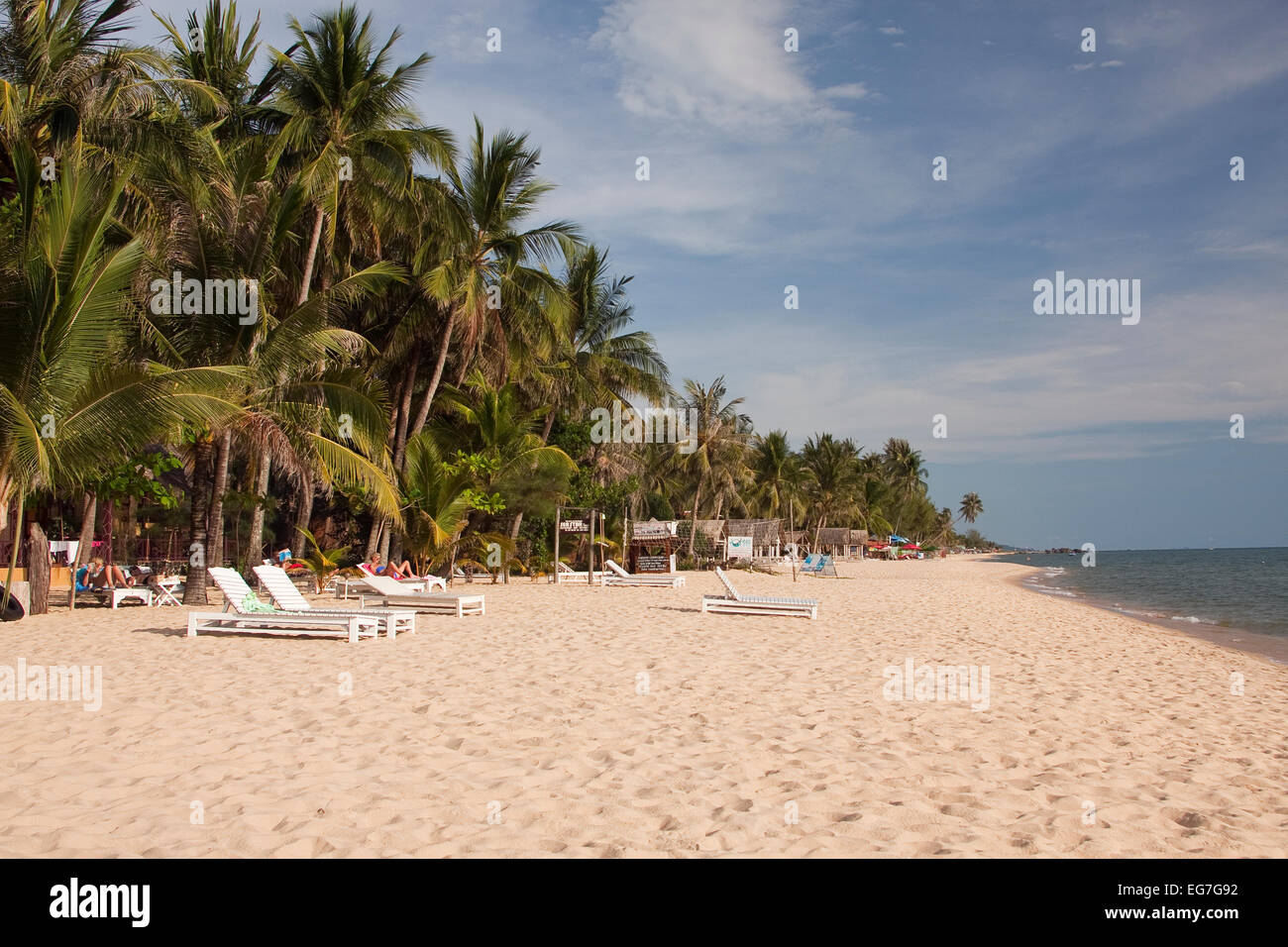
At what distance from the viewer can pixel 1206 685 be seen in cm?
888

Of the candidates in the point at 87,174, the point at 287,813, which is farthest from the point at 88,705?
the point at 87,174

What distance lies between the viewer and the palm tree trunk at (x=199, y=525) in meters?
14.6

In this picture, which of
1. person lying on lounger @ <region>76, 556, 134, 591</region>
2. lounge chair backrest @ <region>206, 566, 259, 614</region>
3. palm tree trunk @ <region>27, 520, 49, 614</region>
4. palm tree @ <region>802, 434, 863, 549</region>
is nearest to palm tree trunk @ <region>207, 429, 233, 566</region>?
person lying on lounger @ <region>76, 556, 134, 591</region>

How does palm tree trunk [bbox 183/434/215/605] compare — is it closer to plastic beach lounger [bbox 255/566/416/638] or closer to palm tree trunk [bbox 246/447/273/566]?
palm tree trunk [bbox 246/447/273/566]

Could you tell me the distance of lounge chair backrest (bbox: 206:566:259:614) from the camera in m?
10.9

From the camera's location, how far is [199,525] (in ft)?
50.2

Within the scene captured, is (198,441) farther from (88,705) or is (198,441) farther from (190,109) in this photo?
(88,705)

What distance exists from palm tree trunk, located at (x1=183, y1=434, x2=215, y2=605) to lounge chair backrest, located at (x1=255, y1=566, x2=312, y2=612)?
431 cm

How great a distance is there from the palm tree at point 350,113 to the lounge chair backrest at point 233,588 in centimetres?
853

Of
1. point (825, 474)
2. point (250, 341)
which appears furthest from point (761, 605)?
point (825, 474)

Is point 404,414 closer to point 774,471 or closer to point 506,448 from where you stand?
point 506,448

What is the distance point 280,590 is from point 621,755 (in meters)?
7.42

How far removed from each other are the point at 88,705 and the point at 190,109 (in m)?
17.6

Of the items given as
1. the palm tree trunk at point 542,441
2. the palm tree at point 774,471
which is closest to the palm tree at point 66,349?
the palm tree trunk at point 542,441
